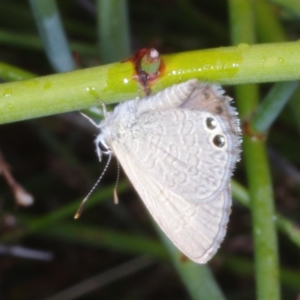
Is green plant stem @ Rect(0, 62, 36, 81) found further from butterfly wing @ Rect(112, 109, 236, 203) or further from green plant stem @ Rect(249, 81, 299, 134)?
green plant stem @ Rect(249, 81, 299, 134)

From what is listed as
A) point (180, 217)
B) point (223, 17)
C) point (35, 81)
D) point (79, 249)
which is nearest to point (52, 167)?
point (79, 249)

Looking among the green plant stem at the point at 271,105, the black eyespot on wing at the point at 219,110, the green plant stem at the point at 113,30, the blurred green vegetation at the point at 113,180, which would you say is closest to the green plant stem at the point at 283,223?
the blurred green vegetation at the point at 113,180

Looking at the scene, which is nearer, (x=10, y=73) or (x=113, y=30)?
(x=10, y=73)

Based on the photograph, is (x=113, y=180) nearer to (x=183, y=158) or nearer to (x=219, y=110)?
(x=183, y=158)

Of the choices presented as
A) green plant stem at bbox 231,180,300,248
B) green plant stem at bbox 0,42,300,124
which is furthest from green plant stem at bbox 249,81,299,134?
green plant stem at bbox 0,42,300,124

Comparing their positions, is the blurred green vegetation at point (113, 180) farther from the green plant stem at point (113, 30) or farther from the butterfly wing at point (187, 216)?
the butterfly wing at point (187, 216)

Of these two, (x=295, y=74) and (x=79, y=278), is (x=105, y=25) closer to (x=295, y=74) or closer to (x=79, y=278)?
(x=295, y=74)

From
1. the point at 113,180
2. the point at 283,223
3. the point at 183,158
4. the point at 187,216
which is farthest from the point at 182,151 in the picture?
the point at 113,180
